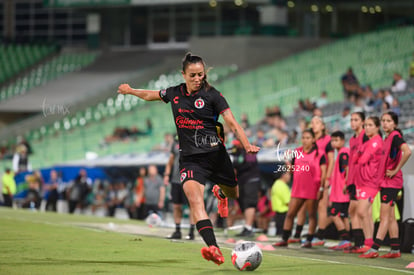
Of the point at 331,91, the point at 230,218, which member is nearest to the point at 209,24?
the point at 331,91

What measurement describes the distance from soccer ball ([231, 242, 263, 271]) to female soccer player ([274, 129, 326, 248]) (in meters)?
4.36

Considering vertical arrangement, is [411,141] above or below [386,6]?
below

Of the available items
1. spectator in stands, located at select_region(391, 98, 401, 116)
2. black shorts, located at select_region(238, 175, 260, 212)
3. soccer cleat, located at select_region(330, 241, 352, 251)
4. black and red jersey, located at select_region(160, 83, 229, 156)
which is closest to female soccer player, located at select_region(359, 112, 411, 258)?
soccer cleat, located at select_region(330, 241, 352, 251)

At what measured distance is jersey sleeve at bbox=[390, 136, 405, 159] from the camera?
1251 cm

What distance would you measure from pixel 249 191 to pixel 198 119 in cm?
727

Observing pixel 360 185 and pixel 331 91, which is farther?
pixel 331 91

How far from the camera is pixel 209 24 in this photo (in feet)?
156

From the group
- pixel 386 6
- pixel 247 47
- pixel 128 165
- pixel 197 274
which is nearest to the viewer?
pixel 197 274

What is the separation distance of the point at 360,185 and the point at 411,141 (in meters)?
5.47

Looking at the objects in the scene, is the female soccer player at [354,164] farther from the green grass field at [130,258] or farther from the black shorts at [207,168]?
the black shorts at [207,168]

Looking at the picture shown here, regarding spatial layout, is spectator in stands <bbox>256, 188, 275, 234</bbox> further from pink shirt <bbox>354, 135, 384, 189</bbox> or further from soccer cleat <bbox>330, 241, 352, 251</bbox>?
pink shirt <bbox>354, 135, 384, 189</bbox>

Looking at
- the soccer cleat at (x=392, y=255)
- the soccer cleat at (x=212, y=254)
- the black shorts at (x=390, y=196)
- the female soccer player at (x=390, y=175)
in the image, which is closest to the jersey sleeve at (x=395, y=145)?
the female soccer player at (x=390, y=175)

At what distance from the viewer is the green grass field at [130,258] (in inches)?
382

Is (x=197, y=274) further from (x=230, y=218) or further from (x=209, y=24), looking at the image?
(x=209, y=24)
